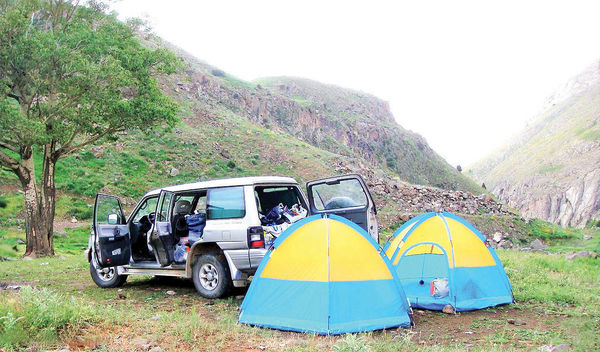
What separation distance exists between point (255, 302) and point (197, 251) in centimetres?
220

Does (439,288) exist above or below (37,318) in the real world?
below

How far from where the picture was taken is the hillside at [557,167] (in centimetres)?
9269

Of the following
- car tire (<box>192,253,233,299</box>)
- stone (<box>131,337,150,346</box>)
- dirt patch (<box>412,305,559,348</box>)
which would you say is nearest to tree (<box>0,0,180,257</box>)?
car tire (<box>192,253,233,299</box>)

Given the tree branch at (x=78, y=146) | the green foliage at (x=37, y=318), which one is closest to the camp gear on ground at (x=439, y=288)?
the green foliage at (x=37, y=318)

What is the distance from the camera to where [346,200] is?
9.21 metres

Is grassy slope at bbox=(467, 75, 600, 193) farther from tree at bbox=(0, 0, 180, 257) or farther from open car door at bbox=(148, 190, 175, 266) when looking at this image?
open car door at bbox=(148, 190, 175, 266)

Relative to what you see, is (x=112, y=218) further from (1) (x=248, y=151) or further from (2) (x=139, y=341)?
(1) (x=248, y=151)

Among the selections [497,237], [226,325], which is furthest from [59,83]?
[497,237]

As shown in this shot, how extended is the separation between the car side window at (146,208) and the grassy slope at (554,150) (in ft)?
344

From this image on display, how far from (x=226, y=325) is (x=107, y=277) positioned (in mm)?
4799

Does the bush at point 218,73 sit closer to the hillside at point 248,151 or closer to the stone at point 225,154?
the hillside at point 248,151

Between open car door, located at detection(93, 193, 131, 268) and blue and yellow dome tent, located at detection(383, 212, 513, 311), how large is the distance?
5.42 meters

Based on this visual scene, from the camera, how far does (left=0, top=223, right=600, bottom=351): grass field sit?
5328 millimetres

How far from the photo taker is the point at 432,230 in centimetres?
890
